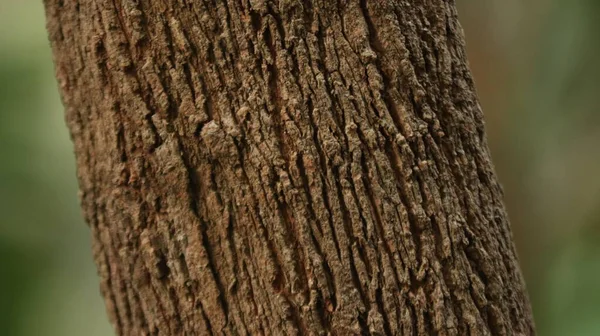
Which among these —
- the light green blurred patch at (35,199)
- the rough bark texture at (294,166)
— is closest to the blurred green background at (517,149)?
the light green blurred patch at (35,199)

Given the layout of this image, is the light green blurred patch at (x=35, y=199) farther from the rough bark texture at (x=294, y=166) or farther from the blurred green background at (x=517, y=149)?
the rough bark texture at (x=294, y=166)

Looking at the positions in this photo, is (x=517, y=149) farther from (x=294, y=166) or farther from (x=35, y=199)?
(x=35, y=199)

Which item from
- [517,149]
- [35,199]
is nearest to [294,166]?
[517,149]

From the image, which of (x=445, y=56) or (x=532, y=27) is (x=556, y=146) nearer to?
(x=532, y=27)

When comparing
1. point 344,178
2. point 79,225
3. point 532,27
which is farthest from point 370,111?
point 79,225

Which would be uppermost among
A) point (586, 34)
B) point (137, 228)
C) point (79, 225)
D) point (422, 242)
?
point (586, 34)

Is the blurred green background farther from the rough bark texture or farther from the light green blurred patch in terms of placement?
the rough bark texture
